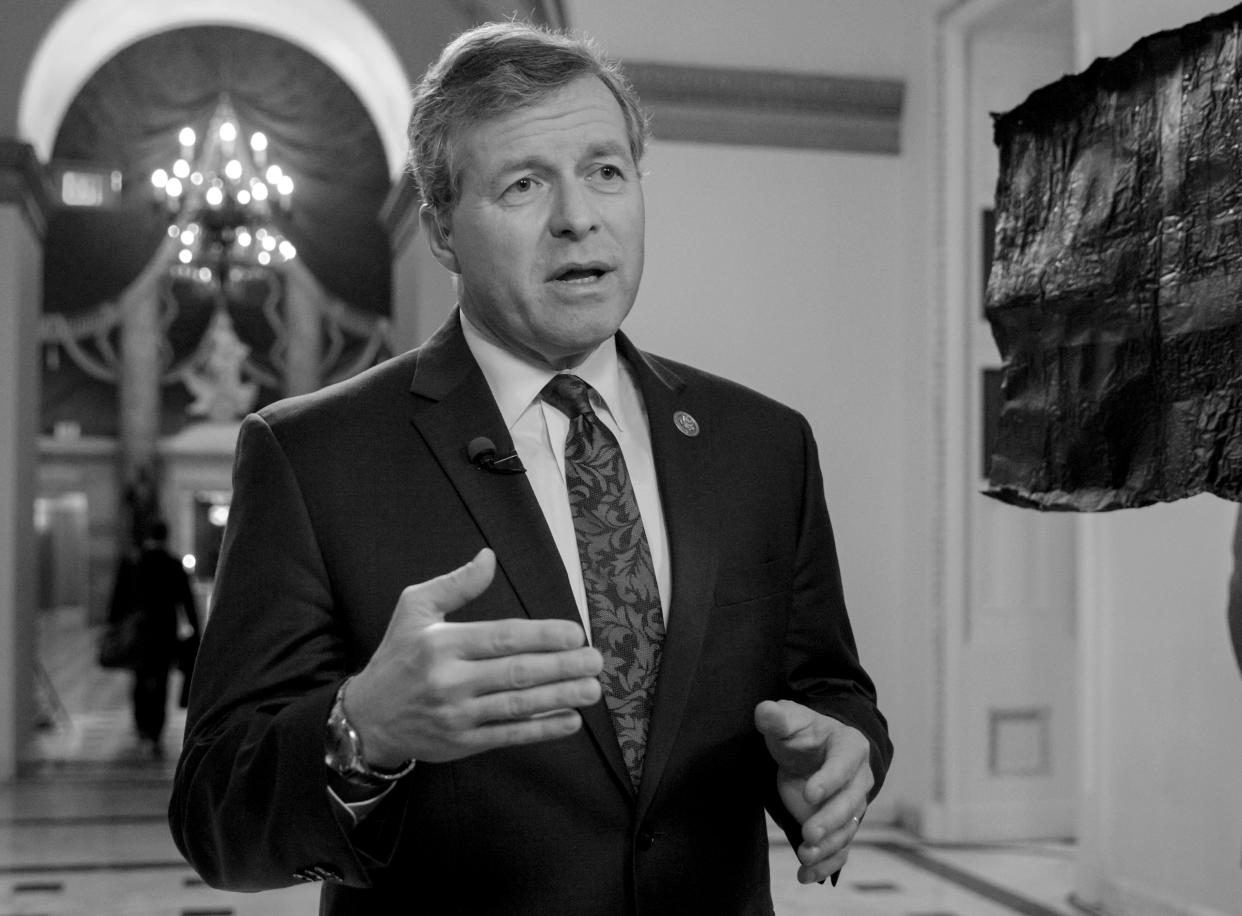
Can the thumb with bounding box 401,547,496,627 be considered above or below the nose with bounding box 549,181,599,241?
below

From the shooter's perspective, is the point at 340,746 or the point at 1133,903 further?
the point at 1133,903

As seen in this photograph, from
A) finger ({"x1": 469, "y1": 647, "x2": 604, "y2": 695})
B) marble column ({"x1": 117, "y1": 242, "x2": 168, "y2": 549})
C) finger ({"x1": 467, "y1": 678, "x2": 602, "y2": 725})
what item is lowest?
finger ({"x1": 467, "y1": 678, "x2": 602, "y2": 725})

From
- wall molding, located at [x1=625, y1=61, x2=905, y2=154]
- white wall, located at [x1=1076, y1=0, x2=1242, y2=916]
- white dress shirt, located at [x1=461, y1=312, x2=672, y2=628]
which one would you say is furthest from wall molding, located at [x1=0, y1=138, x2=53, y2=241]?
white dress shirt, located at [x1=461, y1=312, x2=672, y2=628]

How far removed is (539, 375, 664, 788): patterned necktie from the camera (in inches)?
64.1

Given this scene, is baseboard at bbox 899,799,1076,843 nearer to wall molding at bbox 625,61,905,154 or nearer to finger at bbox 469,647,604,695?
wall molding at bbox 625,61,905,154

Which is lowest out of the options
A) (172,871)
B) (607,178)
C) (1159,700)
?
(172,871)

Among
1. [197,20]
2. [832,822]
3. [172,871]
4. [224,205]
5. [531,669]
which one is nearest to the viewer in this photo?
[531,669]

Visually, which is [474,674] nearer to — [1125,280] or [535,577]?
[535,577]

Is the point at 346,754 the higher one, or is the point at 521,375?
the point at 521,375

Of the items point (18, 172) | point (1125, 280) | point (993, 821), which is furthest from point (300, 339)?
point (1125, 280)

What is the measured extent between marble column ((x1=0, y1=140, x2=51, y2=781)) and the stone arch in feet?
1.26

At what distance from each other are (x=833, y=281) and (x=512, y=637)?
5744 millimetres

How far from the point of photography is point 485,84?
1.65 m

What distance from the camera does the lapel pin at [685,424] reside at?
1.79 meters
